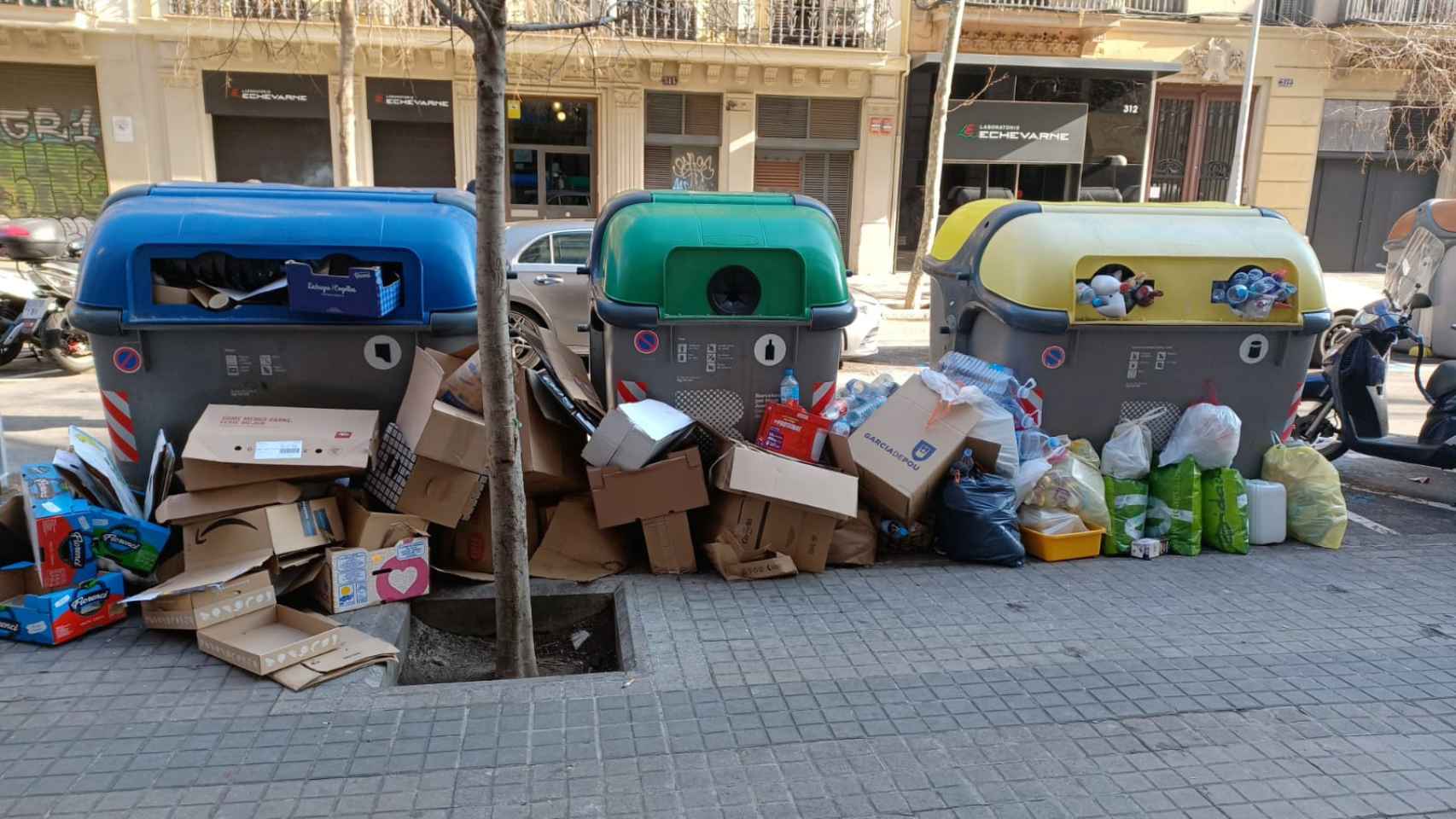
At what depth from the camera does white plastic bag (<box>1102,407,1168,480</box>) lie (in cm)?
546

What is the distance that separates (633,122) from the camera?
1838 cm

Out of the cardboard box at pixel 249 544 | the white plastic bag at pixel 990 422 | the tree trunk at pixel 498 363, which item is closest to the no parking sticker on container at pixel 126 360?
the cardboard box at pixel 249 544

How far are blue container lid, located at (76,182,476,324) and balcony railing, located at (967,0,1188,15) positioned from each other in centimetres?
1698

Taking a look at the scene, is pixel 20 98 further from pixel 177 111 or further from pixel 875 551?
pixel 875 551

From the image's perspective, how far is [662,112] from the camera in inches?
735

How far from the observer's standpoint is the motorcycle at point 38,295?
31.6ft

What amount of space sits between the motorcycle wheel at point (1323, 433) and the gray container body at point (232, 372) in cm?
634

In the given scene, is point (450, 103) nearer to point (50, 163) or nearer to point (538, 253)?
point (50, 163)

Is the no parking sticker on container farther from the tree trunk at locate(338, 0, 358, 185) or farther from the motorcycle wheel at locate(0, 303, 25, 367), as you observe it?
the tree trunk at locate(338, 0, 358, 185)

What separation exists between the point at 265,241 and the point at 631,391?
6.30 feet

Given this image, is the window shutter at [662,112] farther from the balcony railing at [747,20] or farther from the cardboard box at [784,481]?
the cardboard box at [784,481]

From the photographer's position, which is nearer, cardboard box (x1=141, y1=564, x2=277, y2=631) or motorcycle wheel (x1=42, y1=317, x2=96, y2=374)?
cardboard box (x1=141, y1=564, x2=277, y2=631)

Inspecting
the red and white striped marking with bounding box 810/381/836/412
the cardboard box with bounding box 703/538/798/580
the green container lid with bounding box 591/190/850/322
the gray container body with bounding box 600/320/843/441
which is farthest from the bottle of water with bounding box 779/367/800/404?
the cardboard box with bounding box 703/538/798/580

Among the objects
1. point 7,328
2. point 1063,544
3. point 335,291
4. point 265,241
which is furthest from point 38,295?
point 1063,544
